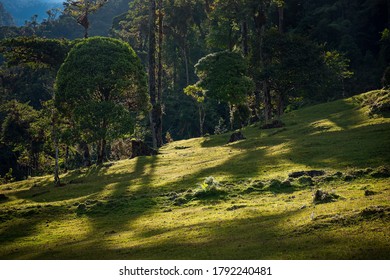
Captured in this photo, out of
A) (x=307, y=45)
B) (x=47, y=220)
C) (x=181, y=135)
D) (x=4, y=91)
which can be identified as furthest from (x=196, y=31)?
(x=47, y=220)

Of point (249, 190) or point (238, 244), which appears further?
point (249, 190)

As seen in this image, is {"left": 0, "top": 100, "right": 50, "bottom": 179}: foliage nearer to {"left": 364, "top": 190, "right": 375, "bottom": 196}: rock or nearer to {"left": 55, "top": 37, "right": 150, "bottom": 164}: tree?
{"left": 55, "top": 37, "right": 150, "bottom": 164}: tree

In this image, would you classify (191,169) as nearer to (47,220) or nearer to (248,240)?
(47,220)

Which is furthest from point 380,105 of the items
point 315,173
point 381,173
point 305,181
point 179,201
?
point 179,201

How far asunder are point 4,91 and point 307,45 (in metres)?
71.9

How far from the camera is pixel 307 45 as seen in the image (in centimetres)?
6300

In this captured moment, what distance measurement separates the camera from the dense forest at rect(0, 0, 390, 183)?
48250 mm

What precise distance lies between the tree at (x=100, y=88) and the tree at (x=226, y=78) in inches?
520

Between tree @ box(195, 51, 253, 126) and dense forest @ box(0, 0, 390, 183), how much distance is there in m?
0.15

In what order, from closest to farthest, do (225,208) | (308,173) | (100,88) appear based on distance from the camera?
(225,208), (308,173), (100,88)

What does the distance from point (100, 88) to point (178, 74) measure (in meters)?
67.8

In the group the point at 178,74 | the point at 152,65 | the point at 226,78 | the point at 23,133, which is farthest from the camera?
the point at 178,74

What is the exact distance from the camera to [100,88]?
159 ft

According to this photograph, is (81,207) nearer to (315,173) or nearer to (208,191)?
(208,191)
